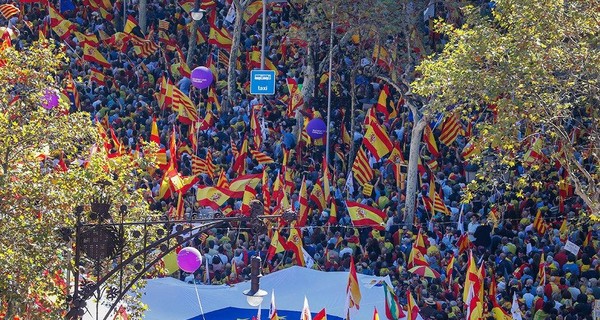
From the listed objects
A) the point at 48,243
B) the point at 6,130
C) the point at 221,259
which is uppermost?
the point at 6,130

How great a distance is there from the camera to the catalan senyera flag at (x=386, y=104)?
32.5 m

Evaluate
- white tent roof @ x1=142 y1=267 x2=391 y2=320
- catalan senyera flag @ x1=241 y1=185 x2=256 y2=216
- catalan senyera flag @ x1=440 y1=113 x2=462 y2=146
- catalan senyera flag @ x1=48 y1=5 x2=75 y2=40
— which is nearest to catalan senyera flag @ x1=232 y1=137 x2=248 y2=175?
catalan senyera flag @ x1=241 y1=185 x2=256 y2=216

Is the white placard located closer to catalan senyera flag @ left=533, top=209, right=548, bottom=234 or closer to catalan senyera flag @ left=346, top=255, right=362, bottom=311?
catalan senyera flag @ left=533, top=209, right=548, bottom=234

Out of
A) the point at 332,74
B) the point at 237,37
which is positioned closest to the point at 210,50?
the point at 237,37

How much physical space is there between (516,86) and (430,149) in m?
10.4

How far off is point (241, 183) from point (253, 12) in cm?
1004

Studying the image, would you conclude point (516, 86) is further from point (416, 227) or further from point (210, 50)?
point (210, 50)

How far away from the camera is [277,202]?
93.2ft

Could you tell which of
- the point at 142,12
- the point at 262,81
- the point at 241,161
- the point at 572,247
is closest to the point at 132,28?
the point at 142,12

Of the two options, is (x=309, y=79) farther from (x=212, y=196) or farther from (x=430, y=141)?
(x=212, y=196)

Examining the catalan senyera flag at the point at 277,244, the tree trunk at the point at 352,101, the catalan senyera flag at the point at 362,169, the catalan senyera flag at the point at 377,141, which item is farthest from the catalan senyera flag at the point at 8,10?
the catalan senyera flag at the point at 277,244

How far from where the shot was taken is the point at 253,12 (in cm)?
3831

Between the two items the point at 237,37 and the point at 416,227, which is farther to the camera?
the point at 237,37

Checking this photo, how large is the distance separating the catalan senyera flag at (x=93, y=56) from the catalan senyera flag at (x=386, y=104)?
763 centimetres
